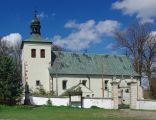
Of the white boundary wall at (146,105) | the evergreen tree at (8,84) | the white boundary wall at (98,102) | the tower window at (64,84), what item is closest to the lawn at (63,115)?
the evergreen tree at (8,84)

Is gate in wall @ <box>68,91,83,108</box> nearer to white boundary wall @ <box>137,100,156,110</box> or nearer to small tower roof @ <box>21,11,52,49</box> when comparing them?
white boundary wall @ <box>137,100,156,110</box>

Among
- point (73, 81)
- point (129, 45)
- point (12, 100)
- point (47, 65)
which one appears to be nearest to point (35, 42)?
point (47, 65)

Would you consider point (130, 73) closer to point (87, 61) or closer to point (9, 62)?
point (87, 61)

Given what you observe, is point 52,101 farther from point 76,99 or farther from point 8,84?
point 8,84

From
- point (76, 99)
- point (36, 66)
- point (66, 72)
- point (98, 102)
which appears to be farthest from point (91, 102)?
point (36, 66)

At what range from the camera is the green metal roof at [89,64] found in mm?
54281

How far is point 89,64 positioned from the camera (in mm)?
56438

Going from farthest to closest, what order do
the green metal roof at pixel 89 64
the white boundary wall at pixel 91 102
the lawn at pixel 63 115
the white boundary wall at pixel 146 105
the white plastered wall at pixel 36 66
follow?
the green metal roof at pixel 89 64 → the white plastered wall at pixel 36 66 → the white boundary wall at pixel 91 102 → the white boundary wall at pixel 146 105 → the lawn at pixel 63 115

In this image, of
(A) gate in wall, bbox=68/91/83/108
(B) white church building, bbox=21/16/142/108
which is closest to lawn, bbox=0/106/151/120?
(A) gate in wall, bbox=68/91/83/108

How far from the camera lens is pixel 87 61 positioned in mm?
57031

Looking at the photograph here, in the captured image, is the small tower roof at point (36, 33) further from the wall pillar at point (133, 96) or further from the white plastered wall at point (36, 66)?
the wall pillar at point (133, 96)

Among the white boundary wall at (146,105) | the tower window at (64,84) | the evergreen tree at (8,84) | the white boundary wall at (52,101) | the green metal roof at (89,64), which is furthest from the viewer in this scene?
the green metal roof at (89,64)

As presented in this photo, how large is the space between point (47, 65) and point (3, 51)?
1604cm

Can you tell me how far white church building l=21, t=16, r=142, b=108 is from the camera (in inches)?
2062
